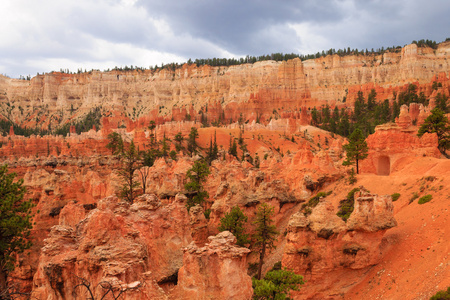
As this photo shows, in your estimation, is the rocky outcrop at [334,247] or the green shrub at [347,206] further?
the green shrub at [347,206]

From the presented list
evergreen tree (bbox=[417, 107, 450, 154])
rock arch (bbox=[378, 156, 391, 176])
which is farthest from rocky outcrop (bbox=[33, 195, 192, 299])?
evergreen tree (bbox=[417, 107, 450, 154])

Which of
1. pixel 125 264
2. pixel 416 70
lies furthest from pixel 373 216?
pixel 416 70

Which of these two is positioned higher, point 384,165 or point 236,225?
point 384,165

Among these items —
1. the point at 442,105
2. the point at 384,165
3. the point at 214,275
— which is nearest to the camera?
the point at 214,275

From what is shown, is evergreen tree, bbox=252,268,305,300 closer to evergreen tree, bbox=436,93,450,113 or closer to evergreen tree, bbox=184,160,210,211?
evergreen tree, bbox=184,160,210,211

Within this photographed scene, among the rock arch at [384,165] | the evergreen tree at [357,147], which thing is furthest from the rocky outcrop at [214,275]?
the rock arch at [384,165]

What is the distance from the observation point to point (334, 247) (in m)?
18.9

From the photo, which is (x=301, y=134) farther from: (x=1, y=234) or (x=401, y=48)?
(x=1, y=234)

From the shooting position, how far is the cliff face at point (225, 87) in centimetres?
13212

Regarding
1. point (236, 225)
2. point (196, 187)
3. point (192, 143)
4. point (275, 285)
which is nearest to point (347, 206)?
point (236, 225)

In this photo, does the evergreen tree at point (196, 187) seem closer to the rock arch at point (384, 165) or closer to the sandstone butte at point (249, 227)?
the sandstone butte at point (249, 227)

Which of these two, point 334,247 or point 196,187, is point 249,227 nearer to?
point 196,187

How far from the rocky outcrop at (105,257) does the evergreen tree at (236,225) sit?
25.8 ft

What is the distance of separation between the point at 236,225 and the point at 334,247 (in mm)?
8109
